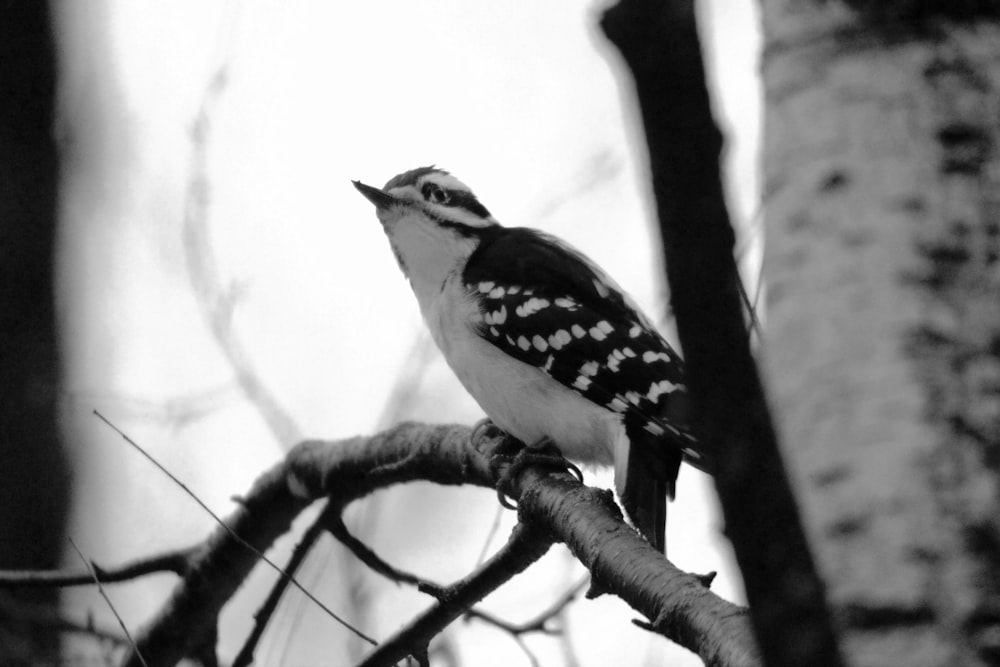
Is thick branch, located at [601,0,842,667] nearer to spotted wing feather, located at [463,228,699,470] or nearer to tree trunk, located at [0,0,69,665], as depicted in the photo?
spotted wing feather, located at [463,228,699,470]

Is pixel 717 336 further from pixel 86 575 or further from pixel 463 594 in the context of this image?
pixel 86 575

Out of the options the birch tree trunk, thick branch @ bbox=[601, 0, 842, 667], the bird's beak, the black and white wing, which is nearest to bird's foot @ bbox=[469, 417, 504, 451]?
the black and white wing

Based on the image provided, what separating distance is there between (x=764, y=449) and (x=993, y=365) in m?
0.59

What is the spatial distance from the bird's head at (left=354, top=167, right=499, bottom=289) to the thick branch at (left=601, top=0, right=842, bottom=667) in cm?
439

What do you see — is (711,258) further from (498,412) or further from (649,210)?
(498,412)

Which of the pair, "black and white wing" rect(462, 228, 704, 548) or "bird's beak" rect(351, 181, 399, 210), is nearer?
"black and white wing" rect(462, 228, 704, 548)

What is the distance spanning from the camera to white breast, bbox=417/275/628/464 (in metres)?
4.41

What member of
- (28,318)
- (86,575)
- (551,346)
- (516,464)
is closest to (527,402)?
(551,346)

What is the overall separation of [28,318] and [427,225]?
1702 mm

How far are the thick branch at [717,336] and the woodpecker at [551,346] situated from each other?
2833 millimetres

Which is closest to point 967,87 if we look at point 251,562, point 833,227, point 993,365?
point 833,227

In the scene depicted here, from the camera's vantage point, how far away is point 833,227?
158cm

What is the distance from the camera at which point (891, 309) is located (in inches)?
59.5

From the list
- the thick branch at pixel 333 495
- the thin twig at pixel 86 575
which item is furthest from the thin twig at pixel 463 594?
the thin twig at pixel 86 575
